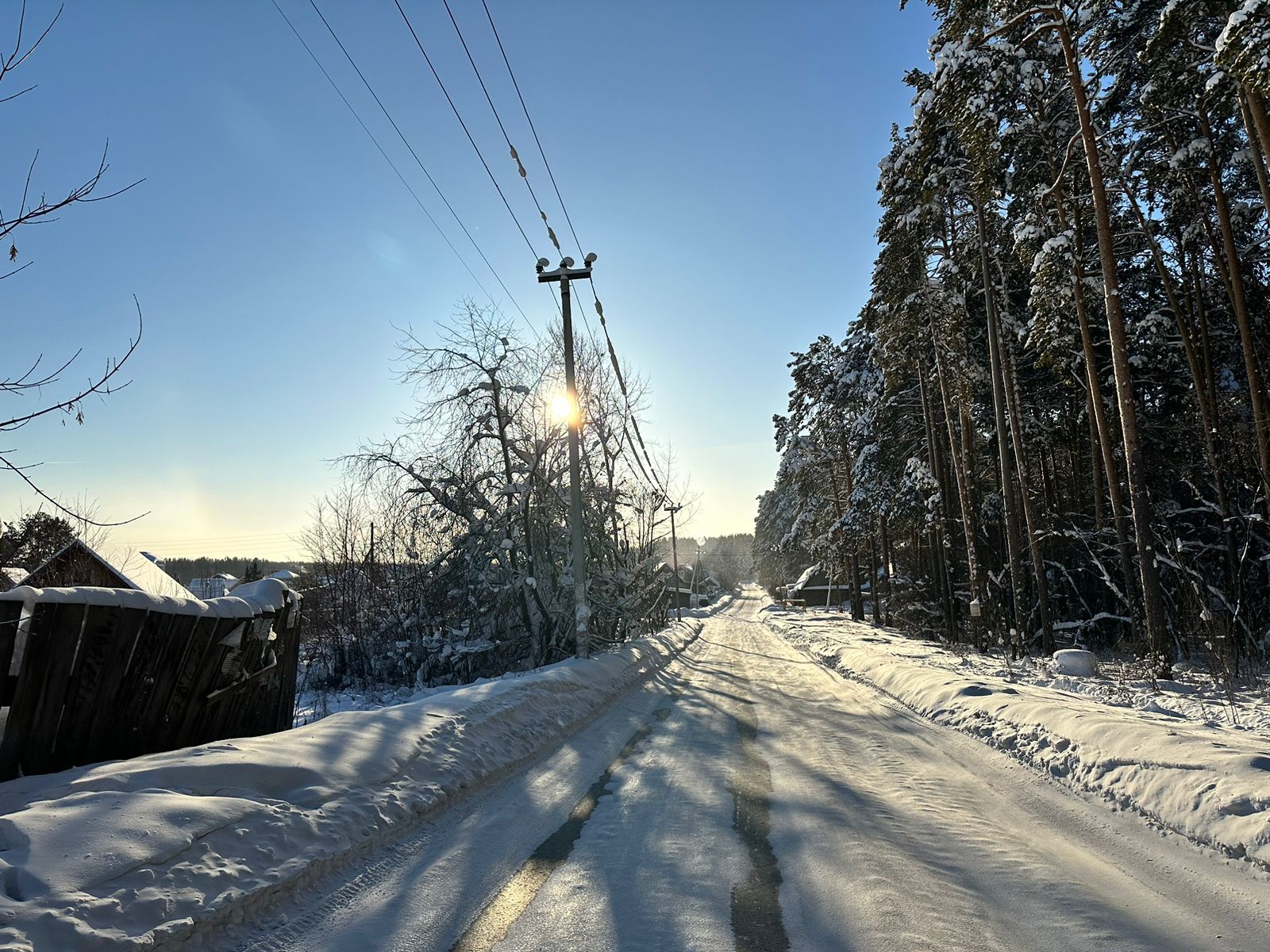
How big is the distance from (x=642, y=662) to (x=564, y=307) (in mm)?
8872

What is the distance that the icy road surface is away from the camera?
332cm

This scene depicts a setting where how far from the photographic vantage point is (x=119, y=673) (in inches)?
220

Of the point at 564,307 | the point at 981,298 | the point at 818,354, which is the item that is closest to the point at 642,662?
the point at 564,307

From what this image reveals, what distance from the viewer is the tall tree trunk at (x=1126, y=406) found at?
1141 centimetres

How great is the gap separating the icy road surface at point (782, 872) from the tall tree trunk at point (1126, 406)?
674cm

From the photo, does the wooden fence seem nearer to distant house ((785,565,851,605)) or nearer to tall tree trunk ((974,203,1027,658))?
tall tree trunk ((974,203,1027,658))

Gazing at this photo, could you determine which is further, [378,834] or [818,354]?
[818,354]

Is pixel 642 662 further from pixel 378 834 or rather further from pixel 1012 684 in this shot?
pixel 378 834

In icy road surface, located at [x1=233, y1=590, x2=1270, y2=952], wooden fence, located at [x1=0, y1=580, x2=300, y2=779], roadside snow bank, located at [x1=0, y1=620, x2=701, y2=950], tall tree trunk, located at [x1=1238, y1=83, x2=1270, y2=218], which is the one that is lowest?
icy road surface, located at [x1=233, y1=590, x2=1270, y2=952]

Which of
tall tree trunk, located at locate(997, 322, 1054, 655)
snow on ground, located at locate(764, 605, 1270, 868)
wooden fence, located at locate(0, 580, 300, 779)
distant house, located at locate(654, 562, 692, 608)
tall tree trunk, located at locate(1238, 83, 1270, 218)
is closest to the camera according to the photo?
snow on ground, located at locate(764, 605, 1270, 868)

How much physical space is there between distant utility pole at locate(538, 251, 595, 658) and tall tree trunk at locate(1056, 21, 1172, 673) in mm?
9699

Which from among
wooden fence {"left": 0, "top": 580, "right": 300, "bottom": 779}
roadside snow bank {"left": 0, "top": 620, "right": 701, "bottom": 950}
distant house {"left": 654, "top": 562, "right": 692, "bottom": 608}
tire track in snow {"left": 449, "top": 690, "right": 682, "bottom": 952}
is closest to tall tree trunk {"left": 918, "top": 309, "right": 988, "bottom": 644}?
roadside snow bank {"left": 0, "top": 620, "right": 701, "bottom": 950}

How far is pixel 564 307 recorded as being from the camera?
16.3 metres

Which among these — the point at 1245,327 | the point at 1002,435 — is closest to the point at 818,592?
the point at 1002,435
